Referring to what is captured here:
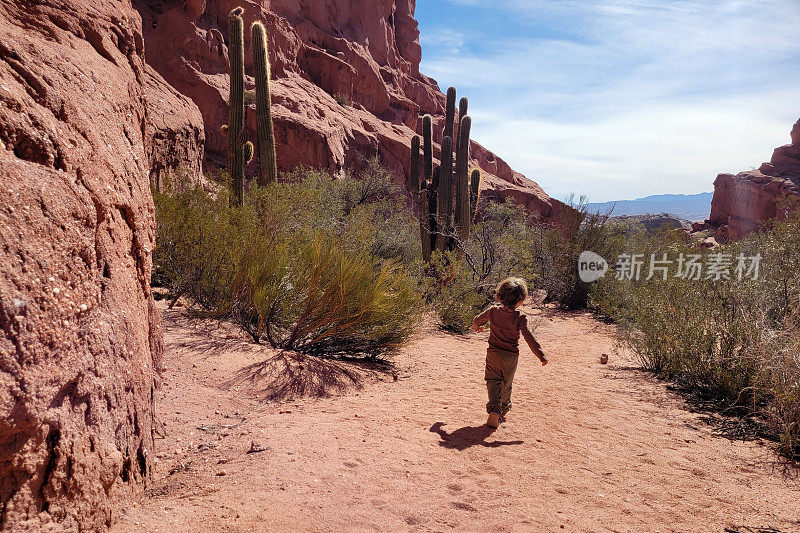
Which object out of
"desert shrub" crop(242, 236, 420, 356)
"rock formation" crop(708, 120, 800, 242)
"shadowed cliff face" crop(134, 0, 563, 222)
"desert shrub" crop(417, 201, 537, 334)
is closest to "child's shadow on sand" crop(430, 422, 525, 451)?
"desert shrub" crop(242, 236, 420, 356)

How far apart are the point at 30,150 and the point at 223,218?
4896 mm

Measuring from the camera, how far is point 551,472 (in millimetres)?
3307

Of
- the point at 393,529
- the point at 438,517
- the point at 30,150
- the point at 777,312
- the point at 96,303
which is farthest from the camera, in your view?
the point at 777,312

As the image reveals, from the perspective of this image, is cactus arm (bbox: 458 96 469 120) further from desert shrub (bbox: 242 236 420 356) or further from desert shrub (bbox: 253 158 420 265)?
desert shrub (bbox: 242 236 420 356)

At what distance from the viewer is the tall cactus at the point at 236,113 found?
35.0 ft

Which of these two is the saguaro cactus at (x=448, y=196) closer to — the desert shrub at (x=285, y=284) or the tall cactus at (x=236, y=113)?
the tall cactus at (x=236, y=113)

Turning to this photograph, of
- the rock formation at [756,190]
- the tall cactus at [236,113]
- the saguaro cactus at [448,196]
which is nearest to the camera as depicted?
the tall cactus at [236,113]

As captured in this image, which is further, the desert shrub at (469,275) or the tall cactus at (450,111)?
the tall cactus at (450,111)

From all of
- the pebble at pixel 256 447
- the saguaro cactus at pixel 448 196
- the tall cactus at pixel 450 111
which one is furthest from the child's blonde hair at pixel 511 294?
the tall cactus at pixel 450 111

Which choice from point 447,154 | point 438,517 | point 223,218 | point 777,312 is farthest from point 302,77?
point 438,517

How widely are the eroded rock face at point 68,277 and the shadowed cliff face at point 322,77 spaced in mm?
23249

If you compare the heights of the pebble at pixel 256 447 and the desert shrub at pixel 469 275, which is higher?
the desert shrub at pixel 469 275

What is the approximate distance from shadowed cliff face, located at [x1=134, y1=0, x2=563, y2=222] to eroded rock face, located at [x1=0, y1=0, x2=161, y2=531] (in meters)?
23.2

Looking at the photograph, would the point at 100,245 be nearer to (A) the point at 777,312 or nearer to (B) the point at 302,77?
(A) the point at 777,312
